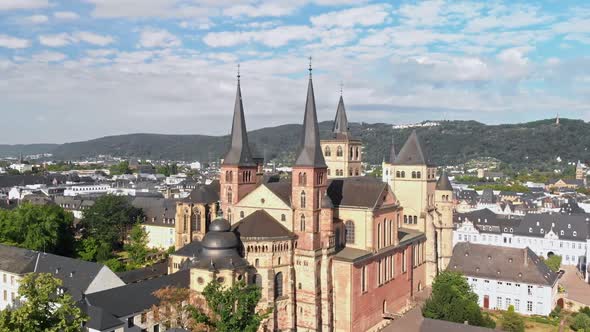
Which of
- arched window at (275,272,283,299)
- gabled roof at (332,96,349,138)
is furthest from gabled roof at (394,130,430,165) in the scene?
arched window at (275,272,283,299)

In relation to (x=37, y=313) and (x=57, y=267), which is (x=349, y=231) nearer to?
(x=57, y=267)

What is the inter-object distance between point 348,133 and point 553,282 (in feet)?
110

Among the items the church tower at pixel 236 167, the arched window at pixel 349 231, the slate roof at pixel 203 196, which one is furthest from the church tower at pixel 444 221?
the slate roof at pixel 203 196

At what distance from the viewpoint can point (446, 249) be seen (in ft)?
243

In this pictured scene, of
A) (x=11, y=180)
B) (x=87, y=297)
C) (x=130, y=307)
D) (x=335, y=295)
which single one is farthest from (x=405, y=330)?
(x=11, y=180)

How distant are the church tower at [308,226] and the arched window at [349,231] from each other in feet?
24.0

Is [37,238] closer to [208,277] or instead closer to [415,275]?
[208,277]

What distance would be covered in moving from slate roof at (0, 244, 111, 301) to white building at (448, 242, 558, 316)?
46.2m

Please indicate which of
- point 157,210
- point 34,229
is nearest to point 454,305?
point 34,229

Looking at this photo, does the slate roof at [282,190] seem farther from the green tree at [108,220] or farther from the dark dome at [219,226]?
the green tree at [108,220]

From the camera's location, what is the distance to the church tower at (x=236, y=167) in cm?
5641

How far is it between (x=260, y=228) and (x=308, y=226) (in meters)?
4.85

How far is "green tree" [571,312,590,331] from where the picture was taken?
55.0m

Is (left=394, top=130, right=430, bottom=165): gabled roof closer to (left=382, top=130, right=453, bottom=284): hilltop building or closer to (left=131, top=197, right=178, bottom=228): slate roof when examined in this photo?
(left=382, top=130, right=453, bottom=284): hilltop building
